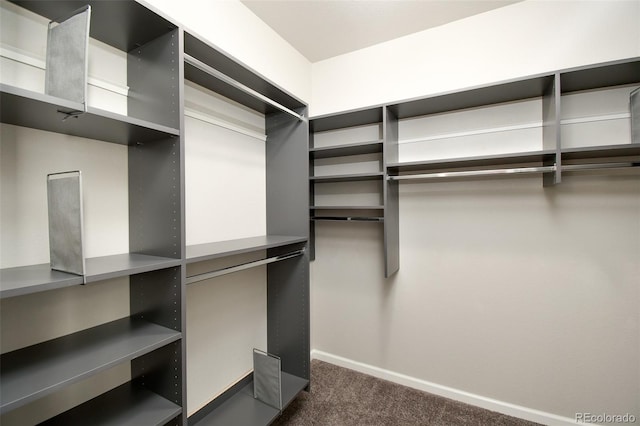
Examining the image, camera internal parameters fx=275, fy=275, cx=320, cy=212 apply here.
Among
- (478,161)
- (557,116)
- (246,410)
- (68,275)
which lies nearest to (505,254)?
(478,161)

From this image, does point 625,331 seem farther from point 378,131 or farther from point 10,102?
point 10,102

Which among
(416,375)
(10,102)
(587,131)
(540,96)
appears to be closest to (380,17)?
(540,96)

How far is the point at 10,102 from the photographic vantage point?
817 mm

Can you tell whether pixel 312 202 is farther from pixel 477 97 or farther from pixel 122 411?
pixel 122 411

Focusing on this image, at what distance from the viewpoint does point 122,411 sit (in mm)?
1131

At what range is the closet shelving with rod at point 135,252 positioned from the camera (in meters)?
0.92

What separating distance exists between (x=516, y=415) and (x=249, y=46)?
332cm

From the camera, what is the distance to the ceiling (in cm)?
198

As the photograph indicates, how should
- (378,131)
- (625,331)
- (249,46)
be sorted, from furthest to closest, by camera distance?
(378,131) → (249,46) → (625,331)

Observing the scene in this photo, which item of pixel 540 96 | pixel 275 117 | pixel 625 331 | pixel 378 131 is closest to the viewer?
pixel 625 331

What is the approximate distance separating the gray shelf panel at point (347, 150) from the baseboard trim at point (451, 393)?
1921 millimetres

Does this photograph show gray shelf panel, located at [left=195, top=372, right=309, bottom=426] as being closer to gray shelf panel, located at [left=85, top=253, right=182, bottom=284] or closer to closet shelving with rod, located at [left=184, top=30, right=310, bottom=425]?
closet shelving with rod, located at [left=184, top=30, right=310, bottom=425]

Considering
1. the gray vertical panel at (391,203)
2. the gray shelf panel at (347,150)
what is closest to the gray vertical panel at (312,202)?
the gray shelf panel at (347,150)

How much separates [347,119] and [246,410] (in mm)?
2250
